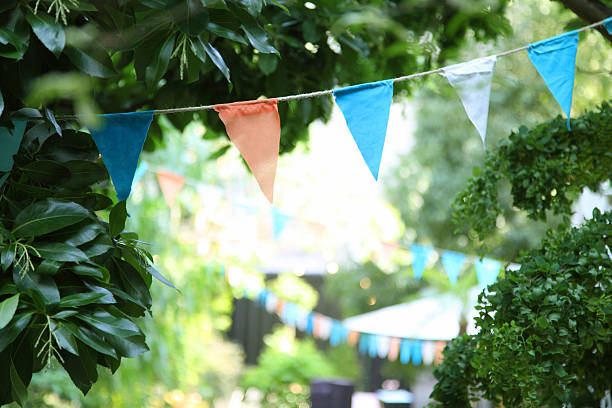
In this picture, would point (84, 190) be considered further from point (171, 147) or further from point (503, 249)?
point (503, 249)

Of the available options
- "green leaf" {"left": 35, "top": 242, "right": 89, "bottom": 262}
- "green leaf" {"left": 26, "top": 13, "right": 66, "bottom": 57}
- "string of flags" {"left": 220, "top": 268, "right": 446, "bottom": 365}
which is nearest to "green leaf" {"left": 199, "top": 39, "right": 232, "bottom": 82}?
"green leaf" {"left": 26, "top": 13, "right": 66, "bottom": 57}

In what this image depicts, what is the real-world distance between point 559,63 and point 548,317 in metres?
0.75

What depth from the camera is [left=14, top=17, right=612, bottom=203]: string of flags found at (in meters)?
1.84

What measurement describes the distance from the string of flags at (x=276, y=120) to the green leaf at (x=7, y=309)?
1.64 ft

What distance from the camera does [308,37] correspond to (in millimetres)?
2268

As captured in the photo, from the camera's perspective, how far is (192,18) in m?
1.52

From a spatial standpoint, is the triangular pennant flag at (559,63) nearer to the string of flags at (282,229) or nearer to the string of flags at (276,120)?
the string of flags at (276,120)

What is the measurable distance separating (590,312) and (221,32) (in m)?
1.30

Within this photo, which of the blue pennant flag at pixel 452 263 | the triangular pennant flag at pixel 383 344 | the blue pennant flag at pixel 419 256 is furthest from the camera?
the triangular pennant flag at pixel 383 344

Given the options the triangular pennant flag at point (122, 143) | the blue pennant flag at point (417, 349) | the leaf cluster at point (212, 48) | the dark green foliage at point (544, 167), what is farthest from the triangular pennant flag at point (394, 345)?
the triangular pennant flag at point (122, 143)

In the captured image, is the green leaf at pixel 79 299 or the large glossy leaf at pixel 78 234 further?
the large glossy leaf at pixel 78 234

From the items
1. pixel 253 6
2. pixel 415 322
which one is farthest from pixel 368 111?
pixel 415 322

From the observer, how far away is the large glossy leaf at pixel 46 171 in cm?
164

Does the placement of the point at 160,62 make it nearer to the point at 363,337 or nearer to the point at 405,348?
the point at 405,348
